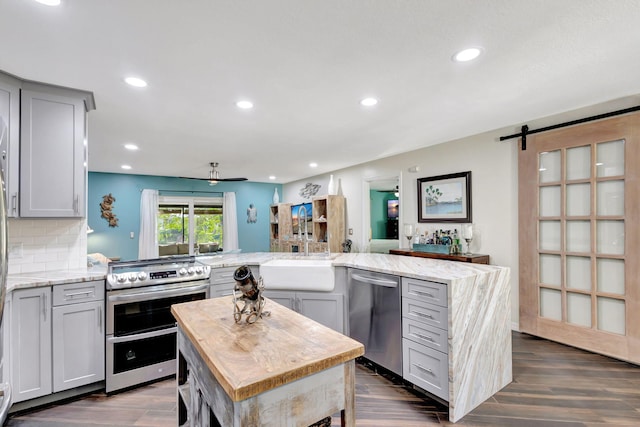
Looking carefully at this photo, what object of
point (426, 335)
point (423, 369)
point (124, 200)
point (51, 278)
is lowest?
point (423, 369)

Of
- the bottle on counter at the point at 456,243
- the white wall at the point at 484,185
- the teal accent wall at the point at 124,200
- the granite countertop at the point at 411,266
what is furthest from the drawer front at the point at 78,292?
the teal accent wall at the point at 124,200

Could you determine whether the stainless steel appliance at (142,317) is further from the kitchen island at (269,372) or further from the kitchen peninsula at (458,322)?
the kitchen island at (269,372)

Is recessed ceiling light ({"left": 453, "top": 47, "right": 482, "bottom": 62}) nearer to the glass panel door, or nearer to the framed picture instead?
the glass panel door

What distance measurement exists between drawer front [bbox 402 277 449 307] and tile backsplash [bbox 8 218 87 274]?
280 centimetres

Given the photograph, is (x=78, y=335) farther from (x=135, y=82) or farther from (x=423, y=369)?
(x=423, y=369)

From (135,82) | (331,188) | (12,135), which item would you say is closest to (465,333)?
(135,82)

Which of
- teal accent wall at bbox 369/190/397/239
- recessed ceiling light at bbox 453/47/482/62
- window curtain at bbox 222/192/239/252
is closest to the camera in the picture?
recessed ceiling light at bbox 453/47/482/62

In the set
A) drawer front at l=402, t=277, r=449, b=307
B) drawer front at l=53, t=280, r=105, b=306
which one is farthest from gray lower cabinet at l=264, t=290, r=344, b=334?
drawer front at l=53, t=280, r=105, b=306

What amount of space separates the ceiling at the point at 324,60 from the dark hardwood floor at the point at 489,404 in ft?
7.59

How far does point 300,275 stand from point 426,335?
1.18 meters

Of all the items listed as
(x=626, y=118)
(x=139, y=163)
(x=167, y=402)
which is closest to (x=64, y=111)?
(x=167, y=402)

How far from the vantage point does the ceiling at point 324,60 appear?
1455 mm

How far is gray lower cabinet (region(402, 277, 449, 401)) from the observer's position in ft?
6.39

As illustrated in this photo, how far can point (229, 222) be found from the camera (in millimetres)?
7379
